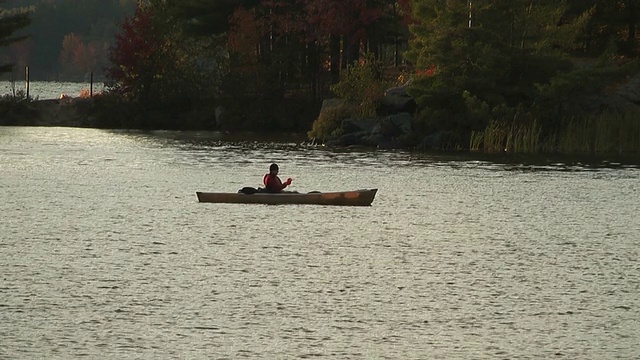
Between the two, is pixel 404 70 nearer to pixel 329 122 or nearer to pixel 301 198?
pixel 329 122

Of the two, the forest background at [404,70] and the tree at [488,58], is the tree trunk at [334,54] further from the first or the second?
the tree at [488,58]

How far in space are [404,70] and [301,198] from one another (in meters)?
37.7

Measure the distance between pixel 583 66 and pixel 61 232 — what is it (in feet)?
115

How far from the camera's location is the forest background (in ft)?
186

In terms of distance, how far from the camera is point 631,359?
55.8ft

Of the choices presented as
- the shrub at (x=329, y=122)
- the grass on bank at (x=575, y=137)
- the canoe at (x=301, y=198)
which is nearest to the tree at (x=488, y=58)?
the grass on bank at (x=575, y=137)

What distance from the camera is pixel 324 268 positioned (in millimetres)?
24172

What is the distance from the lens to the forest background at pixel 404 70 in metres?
56.8

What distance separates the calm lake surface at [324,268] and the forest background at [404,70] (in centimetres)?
1203

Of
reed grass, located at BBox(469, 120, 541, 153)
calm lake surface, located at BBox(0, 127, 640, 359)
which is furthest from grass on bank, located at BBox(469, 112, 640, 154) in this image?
calm lake surface, located at BBox(0, 127, 640, 359)

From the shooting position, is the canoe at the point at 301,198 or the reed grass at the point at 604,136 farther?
the reed grass at the point at 604,136

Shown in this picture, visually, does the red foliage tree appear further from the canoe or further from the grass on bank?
the canoe

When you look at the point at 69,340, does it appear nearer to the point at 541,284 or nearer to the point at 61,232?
the point at 541,284

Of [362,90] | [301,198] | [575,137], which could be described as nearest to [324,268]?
[301,198]
